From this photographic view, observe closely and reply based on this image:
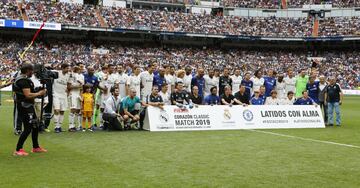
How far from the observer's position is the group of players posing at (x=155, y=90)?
13953 mm

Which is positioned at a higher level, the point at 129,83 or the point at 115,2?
the point at 115,2

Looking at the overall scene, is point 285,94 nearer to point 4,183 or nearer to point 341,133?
point 341,133

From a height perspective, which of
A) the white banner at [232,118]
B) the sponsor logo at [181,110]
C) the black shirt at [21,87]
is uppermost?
the black shirt at [21,87]

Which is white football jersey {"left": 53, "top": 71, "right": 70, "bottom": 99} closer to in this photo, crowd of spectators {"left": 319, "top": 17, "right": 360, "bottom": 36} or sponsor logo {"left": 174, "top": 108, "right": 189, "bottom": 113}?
sponsor logo {"left": 174, "top": 108, "right": 189, "bottom": 113}

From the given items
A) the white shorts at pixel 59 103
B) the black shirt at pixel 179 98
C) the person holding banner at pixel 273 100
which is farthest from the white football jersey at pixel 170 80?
the white shorts at pixel 59 103

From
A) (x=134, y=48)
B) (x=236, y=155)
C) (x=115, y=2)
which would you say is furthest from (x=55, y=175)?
(x=115, y=2)

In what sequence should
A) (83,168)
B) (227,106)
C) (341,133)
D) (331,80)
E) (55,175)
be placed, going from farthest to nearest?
(331,80), (227,106), (341,133), (83,168), (55,175)

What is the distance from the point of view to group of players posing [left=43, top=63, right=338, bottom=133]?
1395 cm

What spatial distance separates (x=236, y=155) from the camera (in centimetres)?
945

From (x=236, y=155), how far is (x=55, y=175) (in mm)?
3947

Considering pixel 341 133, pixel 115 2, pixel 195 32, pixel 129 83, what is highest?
pixel 115 2

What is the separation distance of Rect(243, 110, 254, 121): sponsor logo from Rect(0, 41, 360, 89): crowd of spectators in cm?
3297

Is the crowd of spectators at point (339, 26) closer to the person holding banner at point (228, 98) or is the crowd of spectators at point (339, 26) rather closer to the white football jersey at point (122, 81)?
the person holding banner at point (228, 98)

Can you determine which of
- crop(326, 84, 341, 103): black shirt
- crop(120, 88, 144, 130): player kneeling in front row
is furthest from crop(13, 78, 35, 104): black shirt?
crop(326, 84, 341, 103): black shirt
